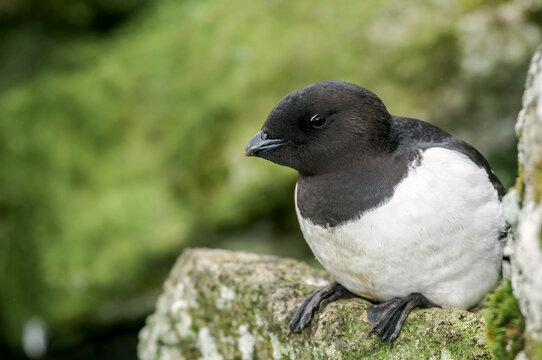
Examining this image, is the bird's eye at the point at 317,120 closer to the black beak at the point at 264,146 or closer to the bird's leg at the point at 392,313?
the black beak at the point at 264,146

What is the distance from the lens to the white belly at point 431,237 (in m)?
3.70

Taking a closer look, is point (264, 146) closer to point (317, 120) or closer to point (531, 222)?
point (317, 120)

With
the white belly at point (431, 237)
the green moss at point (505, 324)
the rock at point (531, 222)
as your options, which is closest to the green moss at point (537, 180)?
the rock at point (531, 222)

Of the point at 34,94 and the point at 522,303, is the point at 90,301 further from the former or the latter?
the point at 522,303

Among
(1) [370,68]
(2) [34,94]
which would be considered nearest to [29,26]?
(2) [34,94]

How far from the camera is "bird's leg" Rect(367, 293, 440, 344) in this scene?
149 inches

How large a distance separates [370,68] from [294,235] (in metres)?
2.03

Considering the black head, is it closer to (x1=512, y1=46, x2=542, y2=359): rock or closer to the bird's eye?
the bird's eye

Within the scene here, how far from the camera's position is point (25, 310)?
8.11 meters

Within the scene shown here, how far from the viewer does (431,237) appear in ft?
12.2

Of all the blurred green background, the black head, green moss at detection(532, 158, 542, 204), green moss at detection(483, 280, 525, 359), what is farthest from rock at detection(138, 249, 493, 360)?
the blurred green background

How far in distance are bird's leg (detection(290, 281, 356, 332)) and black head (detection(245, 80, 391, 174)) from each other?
0.85 metres

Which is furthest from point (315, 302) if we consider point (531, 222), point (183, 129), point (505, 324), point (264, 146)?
point (183, 129)

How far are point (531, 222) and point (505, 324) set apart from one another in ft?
1.64
